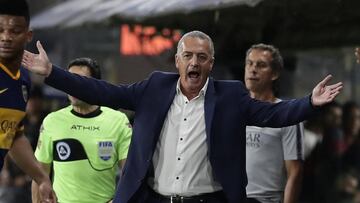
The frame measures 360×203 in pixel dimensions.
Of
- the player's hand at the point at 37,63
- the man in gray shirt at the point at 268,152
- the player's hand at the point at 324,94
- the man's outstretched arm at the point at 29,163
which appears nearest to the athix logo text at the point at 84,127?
the man in gray shirt at the point at 268,152

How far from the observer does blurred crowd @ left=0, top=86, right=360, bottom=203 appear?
44.1 ft

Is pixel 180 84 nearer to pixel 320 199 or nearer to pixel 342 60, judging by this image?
pixel 320 199

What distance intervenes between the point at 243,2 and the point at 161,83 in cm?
282

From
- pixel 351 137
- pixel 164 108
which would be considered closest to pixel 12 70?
pixel 164 108

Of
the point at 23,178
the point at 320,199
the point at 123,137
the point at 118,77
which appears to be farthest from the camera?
the point at 118,77

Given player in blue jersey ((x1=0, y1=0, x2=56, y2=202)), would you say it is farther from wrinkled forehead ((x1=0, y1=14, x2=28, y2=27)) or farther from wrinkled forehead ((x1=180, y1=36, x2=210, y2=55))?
wrinkled forehead ((x1=180, y1=36, x2=210, y2=55))

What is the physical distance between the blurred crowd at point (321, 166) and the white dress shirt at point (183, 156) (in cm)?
635

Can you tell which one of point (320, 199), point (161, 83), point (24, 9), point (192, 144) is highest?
point (24, 9)

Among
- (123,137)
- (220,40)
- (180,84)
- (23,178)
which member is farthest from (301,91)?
(180,84)

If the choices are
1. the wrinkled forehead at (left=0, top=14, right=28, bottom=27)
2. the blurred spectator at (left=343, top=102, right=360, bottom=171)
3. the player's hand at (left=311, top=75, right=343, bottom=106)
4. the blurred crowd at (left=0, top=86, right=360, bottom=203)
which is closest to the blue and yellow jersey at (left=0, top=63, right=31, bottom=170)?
the wrinkled forehead at (left=0, top=14, right=28, bottom=27)

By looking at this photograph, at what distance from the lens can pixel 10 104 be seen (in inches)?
253

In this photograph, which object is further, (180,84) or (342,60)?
(342,60)

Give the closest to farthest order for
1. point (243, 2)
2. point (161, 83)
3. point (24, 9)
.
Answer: point (24, 9) → point (161, 83) → point (243, 2)

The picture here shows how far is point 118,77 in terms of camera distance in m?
19.3
